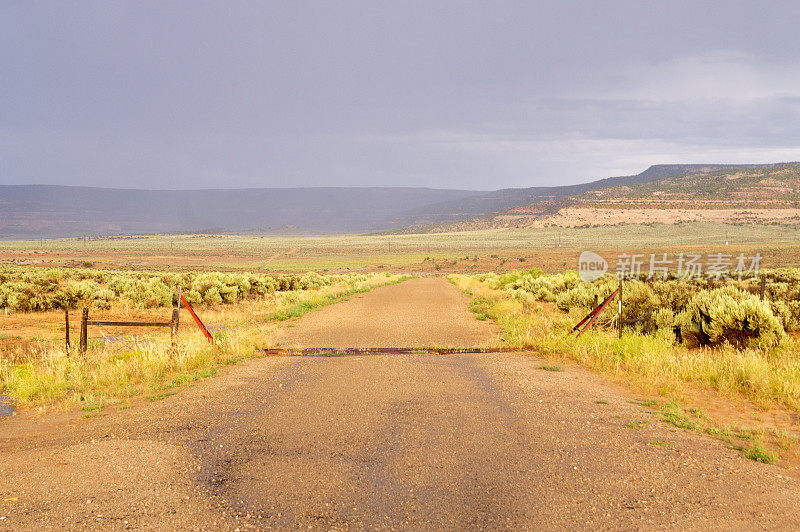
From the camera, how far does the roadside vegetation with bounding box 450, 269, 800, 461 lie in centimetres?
714

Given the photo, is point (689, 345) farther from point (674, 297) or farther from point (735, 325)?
point (674, 297)

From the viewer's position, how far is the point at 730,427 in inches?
237

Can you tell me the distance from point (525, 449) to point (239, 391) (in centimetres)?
438

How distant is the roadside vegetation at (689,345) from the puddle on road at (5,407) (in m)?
8.42

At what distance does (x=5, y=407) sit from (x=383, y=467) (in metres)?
5.99

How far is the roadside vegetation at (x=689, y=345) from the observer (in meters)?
7.14

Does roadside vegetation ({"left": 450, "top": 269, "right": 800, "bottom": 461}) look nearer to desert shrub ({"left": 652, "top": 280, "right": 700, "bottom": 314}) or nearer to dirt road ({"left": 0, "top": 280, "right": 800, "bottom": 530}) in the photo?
desert shrub ({"left": 652, "top": 280, "right": 700, "bottom": 314})

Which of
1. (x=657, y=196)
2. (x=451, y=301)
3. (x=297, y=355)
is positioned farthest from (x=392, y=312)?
(x=657, y=196)

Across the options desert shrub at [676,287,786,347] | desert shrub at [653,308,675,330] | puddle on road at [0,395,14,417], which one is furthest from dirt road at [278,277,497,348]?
puddle on road at [0,395,14,417]

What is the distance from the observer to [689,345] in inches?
458

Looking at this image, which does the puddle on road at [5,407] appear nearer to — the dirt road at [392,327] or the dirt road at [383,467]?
the dirt road at [383,467]

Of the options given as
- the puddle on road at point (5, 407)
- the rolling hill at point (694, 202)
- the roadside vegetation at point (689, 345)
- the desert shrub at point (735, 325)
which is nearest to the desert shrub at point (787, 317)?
the roadside vegetation at point (689, 345)

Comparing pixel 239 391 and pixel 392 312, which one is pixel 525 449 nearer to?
pixel 239 391

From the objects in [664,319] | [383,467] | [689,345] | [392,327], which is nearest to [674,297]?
[664,319]
